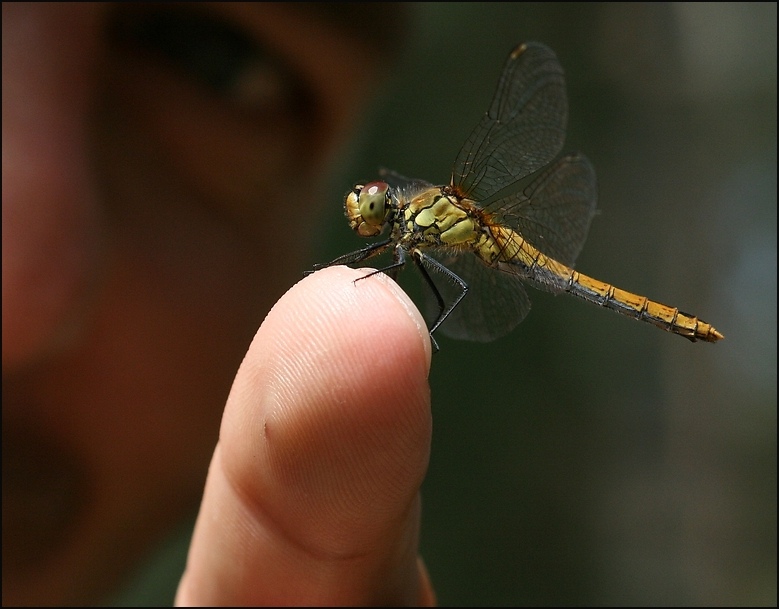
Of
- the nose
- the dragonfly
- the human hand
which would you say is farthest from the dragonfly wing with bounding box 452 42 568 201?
the nose

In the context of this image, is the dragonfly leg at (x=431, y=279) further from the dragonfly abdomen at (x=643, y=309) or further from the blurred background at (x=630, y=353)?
the blurred background at (x=630, y=353)

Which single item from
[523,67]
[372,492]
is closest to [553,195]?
[523,67]

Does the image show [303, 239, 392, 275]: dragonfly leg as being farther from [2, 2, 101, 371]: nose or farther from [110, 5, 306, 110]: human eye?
[110, 5, 306, 110]: human eye

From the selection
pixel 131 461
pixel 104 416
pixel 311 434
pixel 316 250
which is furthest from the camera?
pixel 316 250

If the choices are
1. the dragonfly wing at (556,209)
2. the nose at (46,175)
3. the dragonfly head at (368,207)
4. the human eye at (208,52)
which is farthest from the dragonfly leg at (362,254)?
the human eye at (208,52)

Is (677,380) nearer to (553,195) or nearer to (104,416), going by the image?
(553,195)
